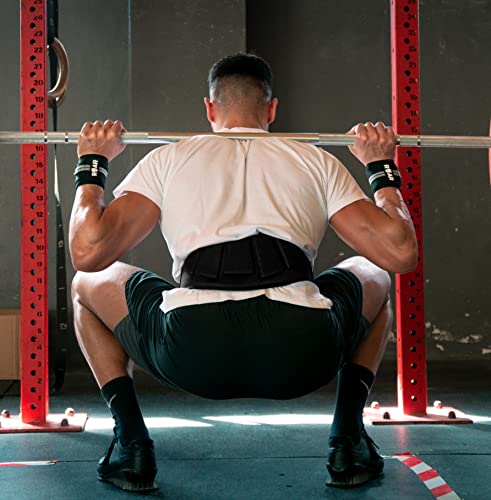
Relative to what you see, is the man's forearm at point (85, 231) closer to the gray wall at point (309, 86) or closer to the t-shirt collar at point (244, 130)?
the t-shirt collar at point (244, 130)

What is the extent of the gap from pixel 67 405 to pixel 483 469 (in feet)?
6.56

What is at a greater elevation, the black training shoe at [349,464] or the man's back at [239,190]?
the man's back at [239,190]

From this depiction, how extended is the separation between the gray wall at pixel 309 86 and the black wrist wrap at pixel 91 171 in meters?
2.48

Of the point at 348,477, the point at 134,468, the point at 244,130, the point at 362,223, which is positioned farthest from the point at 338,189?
the point at 134,468

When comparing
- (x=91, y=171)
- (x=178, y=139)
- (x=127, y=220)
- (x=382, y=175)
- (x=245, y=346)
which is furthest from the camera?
(x=178, y=139)

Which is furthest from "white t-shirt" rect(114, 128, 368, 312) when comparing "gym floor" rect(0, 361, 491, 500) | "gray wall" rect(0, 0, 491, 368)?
"gray wall" rect(0, 0, 491, 368)

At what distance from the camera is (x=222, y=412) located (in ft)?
11.1

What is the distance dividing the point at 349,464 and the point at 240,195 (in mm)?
864

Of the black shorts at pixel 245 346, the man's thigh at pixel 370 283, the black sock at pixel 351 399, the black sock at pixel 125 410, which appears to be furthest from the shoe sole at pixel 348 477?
the black sock at pixel 125 410

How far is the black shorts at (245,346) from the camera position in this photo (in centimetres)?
201

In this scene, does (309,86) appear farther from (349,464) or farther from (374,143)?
(349,464)

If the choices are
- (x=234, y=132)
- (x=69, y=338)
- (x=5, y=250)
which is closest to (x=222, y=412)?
(x=234, y=132)

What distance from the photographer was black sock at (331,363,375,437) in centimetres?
229

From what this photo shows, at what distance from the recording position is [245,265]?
206 centimetres
